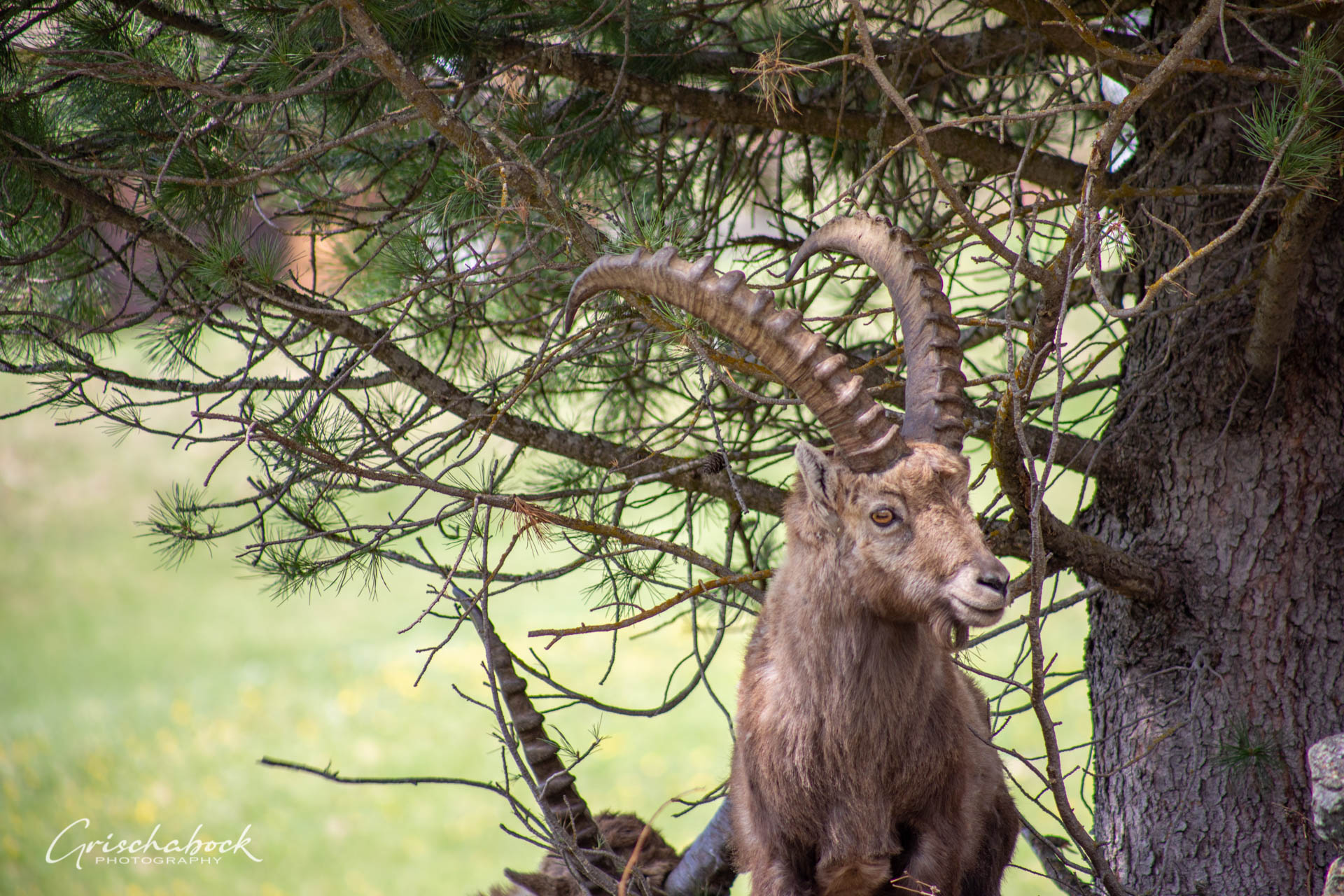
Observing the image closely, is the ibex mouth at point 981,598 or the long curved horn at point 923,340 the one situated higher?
the long curved horn at point 923,340

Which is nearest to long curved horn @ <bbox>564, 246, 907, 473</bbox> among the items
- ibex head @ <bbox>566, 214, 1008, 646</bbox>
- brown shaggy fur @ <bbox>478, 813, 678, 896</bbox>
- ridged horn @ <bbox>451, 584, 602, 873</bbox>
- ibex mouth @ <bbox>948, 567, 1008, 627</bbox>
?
ibex head @ <bbox>566, 214, 1008, 646</bbox>

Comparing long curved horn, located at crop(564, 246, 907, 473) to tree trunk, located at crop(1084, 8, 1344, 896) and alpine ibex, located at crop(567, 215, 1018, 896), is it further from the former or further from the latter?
tree trunk, located at crop(1084, 8, 1344, 896)

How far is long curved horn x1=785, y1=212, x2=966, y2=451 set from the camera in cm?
264

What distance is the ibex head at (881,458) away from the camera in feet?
7.73

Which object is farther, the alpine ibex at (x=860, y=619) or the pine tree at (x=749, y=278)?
the pine tree at (x=749, y=278)

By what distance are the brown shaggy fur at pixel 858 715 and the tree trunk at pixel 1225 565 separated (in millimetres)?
1080

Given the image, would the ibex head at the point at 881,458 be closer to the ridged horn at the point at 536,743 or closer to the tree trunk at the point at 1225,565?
the tree trunk at the point at 1225,565

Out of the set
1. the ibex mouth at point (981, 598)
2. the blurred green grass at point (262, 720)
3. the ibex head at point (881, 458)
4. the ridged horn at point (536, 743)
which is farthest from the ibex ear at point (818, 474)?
the blurred green grass at point (262, 720)

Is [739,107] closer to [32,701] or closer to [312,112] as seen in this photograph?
[312,112]

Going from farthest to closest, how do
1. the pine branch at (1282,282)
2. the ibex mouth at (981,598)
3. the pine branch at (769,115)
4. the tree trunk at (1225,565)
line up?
the pine branch at (769,115), the tree trunk at (1225,565), the pine branch at (1282,282), the ibex mouth at (981,598)

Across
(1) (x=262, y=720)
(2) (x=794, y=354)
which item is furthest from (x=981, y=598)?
(1) (x=262, y=720)

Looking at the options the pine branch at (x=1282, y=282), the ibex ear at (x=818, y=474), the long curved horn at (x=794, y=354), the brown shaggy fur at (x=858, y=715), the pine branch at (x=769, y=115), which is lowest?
the brown shaggy fur at (x=858, y=715)

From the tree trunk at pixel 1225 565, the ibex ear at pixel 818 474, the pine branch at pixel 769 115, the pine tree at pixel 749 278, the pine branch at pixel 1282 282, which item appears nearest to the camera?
the ibex ear at pixel 818 474

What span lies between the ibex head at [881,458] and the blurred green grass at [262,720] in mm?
5624
